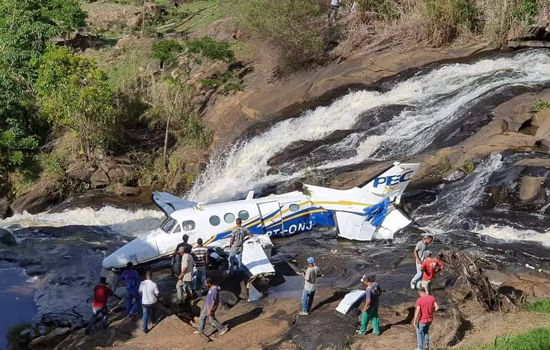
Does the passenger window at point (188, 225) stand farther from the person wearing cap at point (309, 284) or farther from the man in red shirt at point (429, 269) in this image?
the man in red shirt at point (429, 269)

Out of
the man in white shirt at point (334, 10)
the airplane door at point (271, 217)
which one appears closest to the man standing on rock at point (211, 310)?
the airplane door at point (271, 217)

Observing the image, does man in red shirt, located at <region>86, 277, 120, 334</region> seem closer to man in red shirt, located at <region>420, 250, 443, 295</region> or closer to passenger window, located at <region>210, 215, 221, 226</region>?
passenger window, located at <region>210, 215, 221, 226</region>

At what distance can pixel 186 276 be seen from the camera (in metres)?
16.5

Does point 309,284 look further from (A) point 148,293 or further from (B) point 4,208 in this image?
(B) point 4,208

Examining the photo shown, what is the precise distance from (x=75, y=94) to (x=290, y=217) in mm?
13808

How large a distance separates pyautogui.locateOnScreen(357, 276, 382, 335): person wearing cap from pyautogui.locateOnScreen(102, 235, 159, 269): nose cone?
281 inches

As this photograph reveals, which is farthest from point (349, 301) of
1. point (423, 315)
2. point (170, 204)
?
point (170, 204)

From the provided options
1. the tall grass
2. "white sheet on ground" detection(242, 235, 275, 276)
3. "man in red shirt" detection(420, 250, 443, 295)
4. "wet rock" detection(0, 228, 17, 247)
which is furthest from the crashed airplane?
the tall grass

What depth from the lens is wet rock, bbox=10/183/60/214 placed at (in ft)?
94.1

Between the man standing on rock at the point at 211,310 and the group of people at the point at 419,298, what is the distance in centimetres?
195

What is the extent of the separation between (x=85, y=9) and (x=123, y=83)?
20.2m

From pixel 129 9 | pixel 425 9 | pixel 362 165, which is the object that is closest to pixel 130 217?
pixel 362 165

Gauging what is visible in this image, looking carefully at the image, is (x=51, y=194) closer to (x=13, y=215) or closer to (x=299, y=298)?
(x=13, y=215)

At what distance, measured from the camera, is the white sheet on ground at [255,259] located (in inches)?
672
